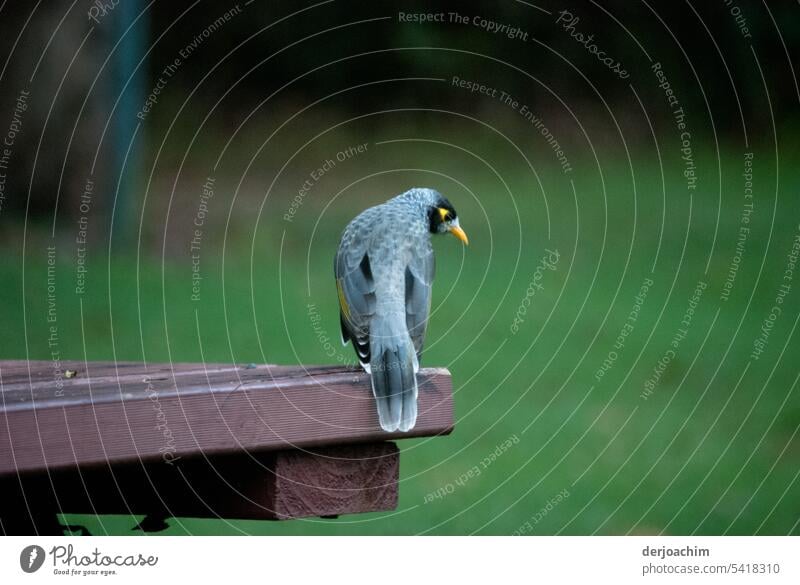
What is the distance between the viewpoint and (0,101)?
9.23 m

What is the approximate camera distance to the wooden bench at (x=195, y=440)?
231 cm

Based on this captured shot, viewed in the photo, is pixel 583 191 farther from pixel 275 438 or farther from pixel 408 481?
pixel 275 438

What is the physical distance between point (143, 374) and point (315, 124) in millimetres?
6666

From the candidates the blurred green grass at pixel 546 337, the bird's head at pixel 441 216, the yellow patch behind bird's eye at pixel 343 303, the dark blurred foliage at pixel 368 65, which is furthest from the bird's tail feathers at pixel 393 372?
the dark blurred foliage at pixel 368 65

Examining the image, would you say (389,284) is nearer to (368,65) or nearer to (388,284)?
(388,284)

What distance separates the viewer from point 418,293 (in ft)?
11.8

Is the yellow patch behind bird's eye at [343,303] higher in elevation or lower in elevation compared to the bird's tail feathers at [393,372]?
higher

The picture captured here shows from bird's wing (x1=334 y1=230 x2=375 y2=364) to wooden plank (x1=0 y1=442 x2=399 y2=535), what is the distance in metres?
0.61

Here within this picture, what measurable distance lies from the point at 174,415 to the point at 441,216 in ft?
6.09

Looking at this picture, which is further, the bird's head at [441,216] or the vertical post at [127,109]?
the vertical post at [127,109]

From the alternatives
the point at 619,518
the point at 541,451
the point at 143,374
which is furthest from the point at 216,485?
the point at 541,451

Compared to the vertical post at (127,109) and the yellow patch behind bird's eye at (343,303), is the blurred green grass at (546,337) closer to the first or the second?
the vertical post at (127,109)

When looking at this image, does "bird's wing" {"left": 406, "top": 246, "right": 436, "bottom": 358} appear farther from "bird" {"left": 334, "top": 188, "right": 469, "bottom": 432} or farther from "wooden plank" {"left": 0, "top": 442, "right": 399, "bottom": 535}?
"wooden plank" {"left": 0, "top": 442, "right": 399, "bottom": 535}

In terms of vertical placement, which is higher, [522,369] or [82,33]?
[82,33]
